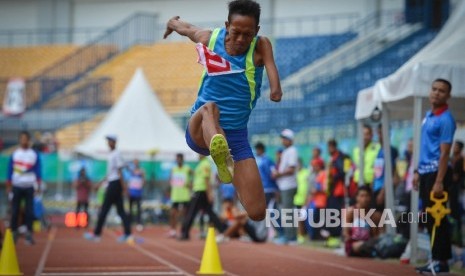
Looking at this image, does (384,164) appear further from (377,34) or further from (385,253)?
(377,34)

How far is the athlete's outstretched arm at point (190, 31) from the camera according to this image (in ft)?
29.0

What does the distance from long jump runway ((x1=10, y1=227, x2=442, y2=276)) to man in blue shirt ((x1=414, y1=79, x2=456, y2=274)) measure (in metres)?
0.63

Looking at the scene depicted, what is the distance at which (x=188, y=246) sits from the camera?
706 inches

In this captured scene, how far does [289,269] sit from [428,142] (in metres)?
2.43

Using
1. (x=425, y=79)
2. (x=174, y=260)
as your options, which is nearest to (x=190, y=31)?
(x=425, y=79)

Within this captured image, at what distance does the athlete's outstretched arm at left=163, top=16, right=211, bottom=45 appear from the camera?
29.0 feet

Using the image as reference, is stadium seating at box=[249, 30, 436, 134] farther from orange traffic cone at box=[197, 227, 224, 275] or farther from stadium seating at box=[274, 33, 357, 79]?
orange traffic cone at box=[197, 227, 224, 275]

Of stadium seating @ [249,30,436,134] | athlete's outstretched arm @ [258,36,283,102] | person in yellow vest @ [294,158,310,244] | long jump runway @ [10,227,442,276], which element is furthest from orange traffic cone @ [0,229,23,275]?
stadium seating @ [249,30,436,134]

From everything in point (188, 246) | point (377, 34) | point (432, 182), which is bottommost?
point (188, 246)

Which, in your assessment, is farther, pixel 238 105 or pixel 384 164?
pixel 384 164

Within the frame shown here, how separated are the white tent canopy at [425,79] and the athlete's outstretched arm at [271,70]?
444 cm

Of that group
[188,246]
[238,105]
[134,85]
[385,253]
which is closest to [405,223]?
[385,253]

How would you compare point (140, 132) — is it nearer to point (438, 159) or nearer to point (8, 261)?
point (8, 261)

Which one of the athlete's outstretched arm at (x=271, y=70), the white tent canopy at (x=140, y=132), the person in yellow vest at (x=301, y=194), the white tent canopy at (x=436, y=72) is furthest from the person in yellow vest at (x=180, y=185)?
the athlete's outstretched arm at (x=271, y=70)
